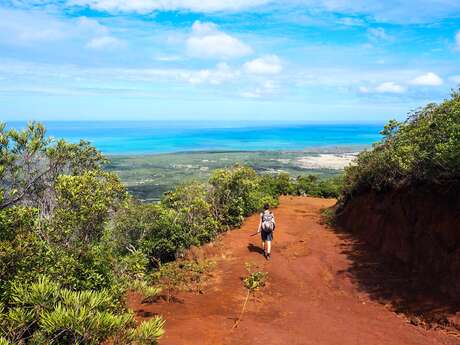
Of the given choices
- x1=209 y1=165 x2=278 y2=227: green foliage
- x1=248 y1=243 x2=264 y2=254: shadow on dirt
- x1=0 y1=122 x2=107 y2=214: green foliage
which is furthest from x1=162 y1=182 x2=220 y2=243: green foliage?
x1=0 y1=122 x2=107 y2=214: green foliage

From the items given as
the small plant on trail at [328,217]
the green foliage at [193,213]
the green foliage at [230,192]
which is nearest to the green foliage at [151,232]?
the green foliage at [193,213]

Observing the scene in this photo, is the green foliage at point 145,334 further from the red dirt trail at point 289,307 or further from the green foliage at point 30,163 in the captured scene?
the green foliage at point 30,163

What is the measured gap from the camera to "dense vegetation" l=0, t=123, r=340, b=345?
412 centimetres

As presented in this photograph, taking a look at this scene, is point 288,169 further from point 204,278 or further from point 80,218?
point 80,218

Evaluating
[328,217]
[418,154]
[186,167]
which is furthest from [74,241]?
[186,167]

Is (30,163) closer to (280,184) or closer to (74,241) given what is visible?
(74,241)

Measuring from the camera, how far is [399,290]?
896 centimetres

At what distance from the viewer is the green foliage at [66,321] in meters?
3.84

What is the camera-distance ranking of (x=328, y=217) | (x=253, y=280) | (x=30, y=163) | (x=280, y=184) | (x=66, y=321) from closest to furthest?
(x=66, y=321) → (x=30, y=163) → (x=253, y=280) → (x=328, y=217) → (x=280, y=184)

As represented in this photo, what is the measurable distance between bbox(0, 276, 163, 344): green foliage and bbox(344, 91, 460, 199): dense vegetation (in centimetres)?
773

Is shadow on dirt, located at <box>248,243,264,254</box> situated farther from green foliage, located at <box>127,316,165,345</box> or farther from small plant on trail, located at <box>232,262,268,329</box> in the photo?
green foliage, located at <box>127,316,165,345</box>

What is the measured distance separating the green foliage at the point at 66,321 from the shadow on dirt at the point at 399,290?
573 cm

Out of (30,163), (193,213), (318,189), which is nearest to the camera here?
(30,163)

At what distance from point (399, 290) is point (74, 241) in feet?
23.5
